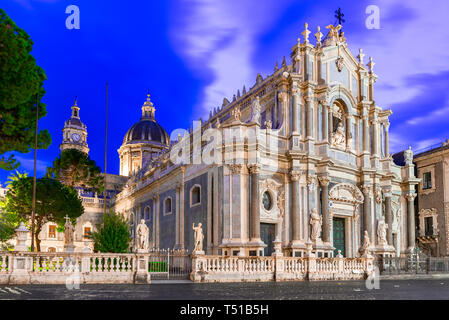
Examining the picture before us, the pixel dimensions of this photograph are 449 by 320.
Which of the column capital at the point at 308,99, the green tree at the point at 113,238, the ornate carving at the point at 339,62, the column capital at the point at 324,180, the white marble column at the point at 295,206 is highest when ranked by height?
the ornate carving at the point at 339,62

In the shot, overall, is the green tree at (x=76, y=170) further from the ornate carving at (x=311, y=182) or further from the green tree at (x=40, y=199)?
the ornate carving at (x=311, y=182)

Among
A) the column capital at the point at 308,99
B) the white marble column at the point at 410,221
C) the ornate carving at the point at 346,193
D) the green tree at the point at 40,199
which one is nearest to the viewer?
the column capital at the point at 308,99

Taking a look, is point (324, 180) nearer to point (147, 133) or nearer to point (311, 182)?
point (311, 182)

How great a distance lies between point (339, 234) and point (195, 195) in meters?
10.1

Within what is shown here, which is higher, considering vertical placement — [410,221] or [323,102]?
[323,102]

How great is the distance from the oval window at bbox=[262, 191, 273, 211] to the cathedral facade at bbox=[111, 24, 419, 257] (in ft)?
0.24

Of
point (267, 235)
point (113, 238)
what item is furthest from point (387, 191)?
point (113, 238)

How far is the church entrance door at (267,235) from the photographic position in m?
28.2

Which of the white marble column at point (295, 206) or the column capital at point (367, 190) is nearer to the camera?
the white marble column at point (295, 206)

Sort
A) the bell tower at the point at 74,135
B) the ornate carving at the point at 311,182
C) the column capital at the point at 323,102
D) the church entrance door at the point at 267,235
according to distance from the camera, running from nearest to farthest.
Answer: the church entrance door at the point at 267,235, the ornate carving at the point at 311,182, the column capital at the point at 323,102, the bell tower at the point at 74,135

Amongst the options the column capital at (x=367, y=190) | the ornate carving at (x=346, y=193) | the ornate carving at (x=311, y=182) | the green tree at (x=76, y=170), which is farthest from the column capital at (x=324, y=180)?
the green tree at (x=76, y=170)

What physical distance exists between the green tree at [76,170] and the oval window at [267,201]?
94.9 feet

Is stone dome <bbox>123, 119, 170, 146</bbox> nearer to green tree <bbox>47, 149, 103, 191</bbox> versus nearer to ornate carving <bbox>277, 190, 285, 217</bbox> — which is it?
green tree <bbox>47, 149, 103, 191</bbox>

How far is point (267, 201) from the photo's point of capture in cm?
2870
